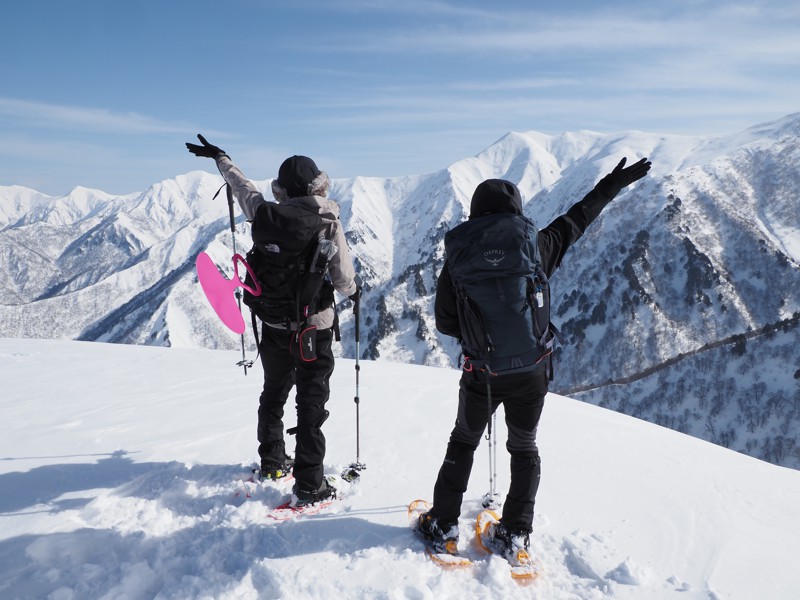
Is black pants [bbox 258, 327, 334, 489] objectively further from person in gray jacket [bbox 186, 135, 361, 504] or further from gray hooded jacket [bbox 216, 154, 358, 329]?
gray hooded jacket [bbox 216, 154, 358, 329]

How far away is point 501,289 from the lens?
169 inches

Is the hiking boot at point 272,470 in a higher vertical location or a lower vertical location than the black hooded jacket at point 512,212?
lower

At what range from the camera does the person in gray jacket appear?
5.11 metres

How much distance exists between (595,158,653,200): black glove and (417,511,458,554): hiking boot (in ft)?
12.6

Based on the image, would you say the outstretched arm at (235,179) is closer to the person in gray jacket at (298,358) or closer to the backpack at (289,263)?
the person in gray jacket at (298,358)

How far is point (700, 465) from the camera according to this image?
23.4 ft

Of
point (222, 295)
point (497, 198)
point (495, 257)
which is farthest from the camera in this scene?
point (222, 295)

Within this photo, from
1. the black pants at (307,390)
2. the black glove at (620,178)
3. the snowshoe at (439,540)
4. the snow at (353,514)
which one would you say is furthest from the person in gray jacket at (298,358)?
the black glove at (620,178)

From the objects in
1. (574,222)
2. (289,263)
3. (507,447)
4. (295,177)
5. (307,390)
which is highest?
(295,177)

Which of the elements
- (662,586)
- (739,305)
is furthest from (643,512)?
(739,305)

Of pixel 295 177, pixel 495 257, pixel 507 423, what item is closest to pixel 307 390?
pixel 507 423

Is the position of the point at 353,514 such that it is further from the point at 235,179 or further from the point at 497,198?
the point at 235,179

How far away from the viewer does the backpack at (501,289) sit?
4.23 meters

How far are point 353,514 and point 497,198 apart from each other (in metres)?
3.62
